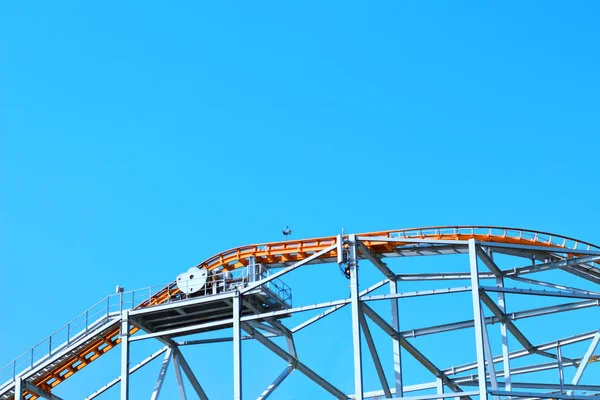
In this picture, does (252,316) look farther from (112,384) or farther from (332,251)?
(112,384)

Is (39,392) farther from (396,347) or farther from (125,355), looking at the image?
(396,347)

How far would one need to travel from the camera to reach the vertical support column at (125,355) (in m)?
66.6

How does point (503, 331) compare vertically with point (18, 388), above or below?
above

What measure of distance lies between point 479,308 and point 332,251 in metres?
9.28

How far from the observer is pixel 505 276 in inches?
2522

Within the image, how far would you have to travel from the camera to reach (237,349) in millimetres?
63250

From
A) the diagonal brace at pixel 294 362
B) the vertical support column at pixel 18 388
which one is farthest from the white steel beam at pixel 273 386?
the vertical support column at pixel 18 388

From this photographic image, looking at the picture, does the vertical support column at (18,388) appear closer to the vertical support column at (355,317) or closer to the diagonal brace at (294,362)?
the diagonal brace at (294,362)

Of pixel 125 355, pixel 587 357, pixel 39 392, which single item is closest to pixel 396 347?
pixel 587 357

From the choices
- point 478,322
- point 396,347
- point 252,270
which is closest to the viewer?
point 478,322

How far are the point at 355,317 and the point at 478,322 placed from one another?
6.18 metres

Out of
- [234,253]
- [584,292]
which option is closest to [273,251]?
[234,253]

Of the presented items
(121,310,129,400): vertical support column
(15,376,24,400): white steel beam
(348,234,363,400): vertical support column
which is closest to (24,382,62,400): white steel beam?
(15,376,24,400): white steel beam

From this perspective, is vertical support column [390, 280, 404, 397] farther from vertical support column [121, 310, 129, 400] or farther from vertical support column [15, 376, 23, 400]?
vertical support column [15, 376, 23, 400]
